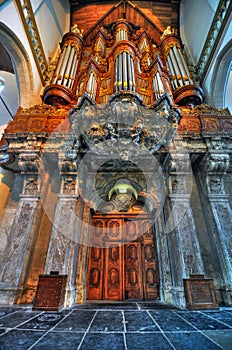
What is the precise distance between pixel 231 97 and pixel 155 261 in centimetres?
671

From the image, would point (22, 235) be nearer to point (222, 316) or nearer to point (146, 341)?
point (146, 341)

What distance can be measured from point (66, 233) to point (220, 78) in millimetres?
6177

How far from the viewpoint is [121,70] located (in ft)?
17.2

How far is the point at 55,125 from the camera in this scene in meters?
4.46

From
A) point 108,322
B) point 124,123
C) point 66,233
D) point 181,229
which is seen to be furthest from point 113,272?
point 124,123

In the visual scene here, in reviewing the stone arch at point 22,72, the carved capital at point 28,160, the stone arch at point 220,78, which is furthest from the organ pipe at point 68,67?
the stone arch at point 220,78

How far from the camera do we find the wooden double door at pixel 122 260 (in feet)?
12.6

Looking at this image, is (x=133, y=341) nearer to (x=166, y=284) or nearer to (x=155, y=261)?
(x=166, y=284)

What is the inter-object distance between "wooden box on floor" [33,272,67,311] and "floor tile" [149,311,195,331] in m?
1.35

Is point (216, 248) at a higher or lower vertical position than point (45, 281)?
higher

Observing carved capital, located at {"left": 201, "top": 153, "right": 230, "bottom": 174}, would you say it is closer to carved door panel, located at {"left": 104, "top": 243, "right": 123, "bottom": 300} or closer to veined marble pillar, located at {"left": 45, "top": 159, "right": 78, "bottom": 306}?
carved door panel, located at {"left": 104, "top": 243, "right": 123, "bottom": 300}

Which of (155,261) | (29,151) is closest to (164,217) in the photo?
(155,261)

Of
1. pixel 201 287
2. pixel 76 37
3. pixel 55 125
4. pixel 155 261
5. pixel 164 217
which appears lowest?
pixel 201 287

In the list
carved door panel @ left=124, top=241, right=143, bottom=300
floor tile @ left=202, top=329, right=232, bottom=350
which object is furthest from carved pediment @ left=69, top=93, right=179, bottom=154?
floor tile @ left=202, top=329, right=232, bottom=350
